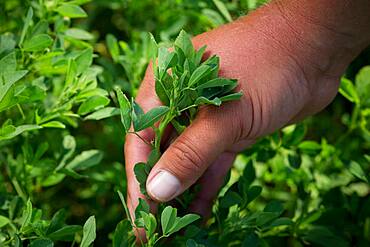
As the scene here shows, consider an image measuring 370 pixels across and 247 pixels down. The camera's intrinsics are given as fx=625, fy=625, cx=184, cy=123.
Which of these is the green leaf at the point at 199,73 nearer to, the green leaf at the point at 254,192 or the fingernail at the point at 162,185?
the fingernail at the point at 162,185

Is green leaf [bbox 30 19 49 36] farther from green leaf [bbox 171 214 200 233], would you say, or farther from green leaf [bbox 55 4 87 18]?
green leaf [bbox 171 214 200 233]

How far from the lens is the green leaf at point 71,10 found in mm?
1520

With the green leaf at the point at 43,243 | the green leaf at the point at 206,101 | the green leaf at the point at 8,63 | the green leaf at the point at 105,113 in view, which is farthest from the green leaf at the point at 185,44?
the green leaf at the point at 43,243

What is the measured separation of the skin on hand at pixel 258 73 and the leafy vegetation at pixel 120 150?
0.20ft

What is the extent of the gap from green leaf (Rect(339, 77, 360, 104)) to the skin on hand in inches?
9.7

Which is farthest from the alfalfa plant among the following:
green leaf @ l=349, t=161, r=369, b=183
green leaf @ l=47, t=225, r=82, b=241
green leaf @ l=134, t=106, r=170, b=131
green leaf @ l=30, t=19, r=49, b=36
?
green leaf @ l=349, t=161, r=369, b=183

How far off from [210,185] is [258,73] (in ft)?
1.28

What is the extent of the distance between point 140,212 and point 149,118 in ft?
0.58

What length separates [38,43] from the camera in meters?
1.38

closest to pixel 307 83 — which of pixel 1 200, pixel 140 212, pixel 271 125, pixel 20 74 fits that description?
pixel 271 125

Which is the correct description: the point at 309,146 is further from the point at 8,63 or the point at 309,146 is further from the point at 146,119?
the point at 8,63

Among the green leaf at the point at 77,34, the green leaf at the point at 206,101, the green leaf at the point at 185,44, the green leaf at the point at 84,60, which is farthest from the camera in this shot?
the green leaf at the point at 77,34

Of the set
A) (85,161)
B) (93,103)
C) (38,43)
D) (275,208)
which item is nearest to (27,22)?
(38,43)

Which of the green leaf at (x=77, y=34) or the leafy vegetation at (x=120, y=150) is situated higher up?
the green leaf at (x=77, y=34)
